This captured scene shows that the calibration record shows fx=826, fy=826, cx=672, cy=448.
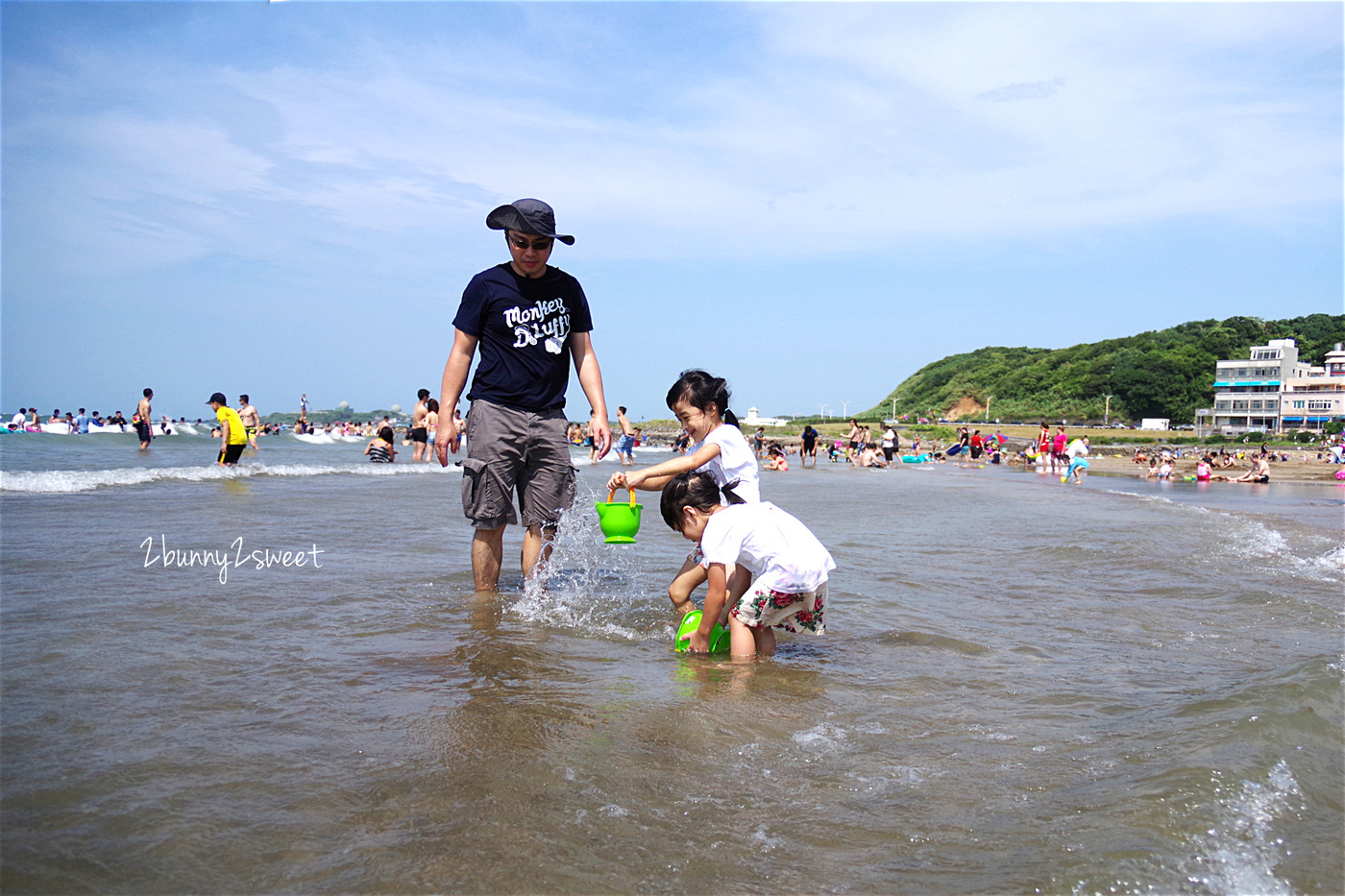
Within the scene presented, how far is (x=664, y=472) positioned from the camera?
4.50 m

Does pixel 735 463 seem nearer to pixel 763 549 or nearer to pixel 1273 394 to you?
pixel 763 549

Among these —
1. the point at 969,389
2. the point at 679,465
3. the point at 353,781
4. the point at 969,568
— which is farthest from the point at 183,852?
the point at 969,389

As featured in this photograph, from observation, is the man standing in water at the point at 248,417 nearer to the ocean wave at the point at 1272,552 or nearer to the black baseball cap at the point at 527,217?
the black baseball cap at the point at 527,217

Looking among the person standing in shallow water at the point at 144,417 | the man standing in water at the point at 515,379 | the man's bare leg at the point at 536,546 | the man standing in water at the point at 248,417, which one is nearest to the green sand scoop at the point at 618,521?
the man standing in water at the point at 515,379

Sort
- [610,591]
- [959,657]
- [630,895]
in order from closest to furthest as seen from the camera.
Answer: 1. [630,895]
2. [959,657]
3. [610,591]

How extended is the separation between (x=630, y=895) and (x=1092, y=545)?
24.6ft

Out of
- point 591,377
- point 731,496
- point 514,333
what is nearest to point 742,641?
point 731,496

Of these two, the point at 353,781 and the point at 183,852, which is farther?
the point at 353,781

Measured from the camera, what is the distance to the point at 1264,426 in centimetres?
8456

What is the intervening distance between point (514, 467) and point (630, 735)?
2.36 m

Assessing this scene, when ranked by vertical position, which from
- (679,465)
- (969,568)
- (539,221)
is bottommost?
(969,568)

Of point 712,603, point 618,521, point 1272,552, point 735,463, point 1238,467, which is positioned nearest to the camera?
point 712,603

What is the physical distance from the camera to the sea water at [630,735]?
1.96m

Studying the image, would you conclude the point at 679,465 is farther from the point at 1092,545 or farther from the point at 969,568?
the point at 1092,545
